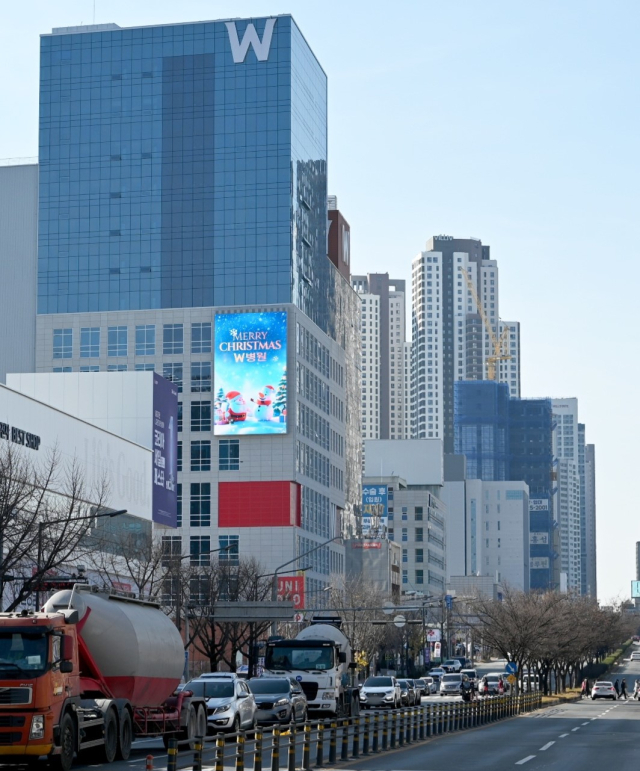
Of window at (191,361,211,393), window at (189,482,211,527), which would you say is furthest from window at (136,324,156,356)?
window at (189,482,211,527)

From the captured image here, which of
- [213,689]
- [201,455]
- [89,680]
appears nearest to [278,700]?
[213,689]

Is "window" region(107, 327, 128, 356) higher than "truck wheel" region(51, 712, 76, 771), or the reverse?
"window" region(107, 327, 128, 356)

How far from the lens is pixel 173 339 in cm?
14362

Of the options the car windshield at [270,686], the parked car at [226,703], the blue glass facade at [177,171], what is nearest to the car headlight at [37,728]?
the parked car at [226,703]

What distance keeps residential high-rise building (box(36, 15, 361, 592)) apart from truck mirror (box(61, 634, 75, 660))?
4378 inches

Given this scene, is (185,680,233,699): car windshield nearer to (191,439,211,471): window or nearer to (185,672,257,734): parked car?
(185,672,257,734): parked car

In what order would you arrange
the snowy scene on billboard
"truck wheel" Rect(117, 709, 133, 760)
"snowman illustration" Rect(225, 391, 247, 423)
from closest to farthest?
"truck wheel" Rect(117, 709, 133, 760) → the snowy scene on billboard → "snowman illustration" Rect(225, 391, 247, 423)

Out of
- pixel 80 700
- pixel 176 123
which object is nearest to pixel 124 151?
pixel 176 123

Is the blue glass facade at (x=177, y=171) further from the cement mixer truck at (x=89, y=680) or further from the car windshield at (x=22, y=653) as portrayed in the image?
the car windshield at (x=22, y=653)

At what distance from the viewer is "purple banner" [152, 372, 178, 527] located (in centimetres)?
10688

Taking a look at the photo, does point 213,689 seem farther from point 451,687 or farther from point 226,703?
point 451,687

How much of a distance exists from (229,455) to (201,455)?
2.92 m

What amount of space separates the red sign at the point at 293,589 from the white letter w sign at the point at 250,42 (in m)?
53.5

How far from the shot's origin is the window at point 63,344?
146 meters
